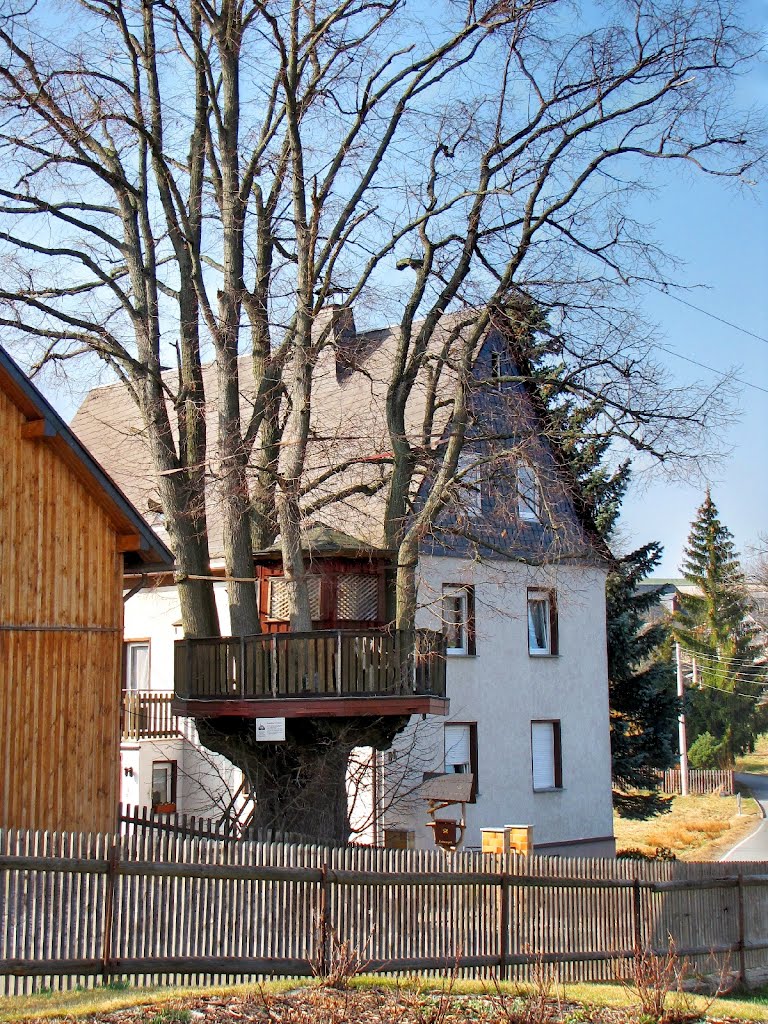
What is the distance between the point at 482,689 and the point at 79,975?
55.3 ft

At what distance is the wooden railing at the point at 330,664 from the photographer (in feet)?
57.4

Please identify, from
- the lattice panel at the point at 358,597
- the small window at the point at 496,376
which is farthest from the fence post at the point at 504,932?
the lattice panel at the point at 358,597

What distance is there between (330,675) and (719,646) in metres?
52.8

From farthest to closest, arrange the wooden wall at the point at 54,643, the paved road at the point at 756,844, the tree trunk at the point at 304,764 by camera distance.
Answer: the paved road at the point at 756,844, the tree trunk at the point at 304,764, the wooden wall at the point at 54,643

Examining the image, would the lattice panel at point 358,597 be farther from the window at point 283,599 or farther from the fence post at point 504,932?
the fence post at point 504,932

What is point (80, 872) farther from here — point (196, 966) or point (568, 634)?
point (568, 634)

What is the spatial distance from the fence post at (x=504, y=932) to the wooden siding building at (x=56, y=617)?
5.21 meters

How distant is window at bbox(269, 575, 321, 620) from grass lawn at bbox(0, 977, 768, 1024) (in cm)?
931

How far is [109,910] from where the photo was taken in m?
11.6

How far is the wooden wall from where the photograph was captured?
14922 mm

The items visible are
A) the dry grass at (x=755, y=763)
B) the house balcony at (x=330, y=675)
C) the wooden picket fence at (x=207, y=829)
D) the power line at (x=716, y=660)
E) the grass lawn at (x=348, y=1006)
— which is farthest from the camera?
the dry grass at (x=755, y=763)

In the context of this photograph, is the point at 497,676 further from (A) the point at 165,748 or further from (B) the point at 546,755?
(A) the point at 165,748

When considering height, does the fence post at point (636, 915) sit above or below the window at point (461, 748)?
below

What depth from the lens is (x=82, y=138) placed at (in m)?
18.4
